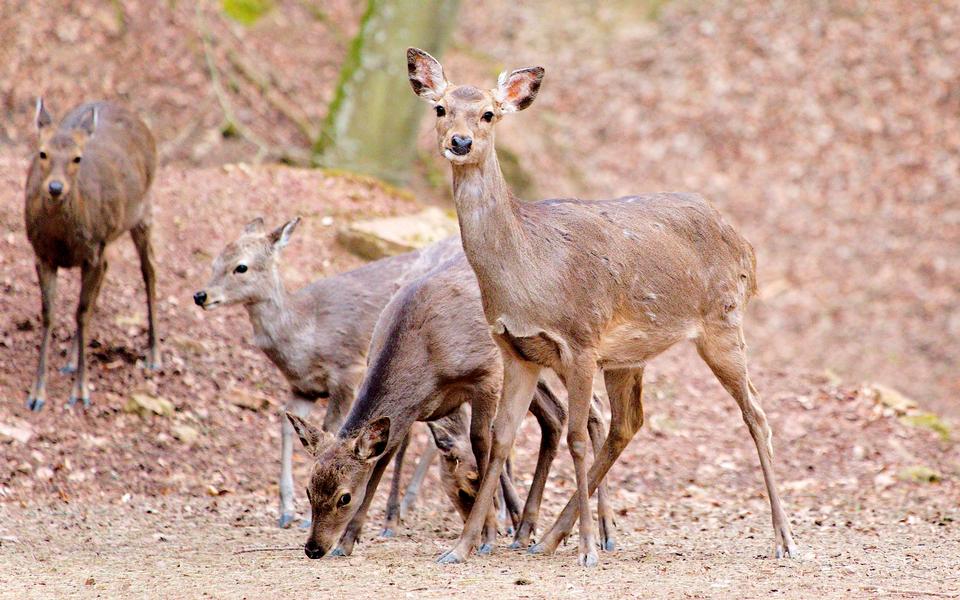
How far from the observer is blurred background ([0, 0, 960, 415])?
51.2ft

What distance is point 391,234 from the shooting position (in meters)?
12.5

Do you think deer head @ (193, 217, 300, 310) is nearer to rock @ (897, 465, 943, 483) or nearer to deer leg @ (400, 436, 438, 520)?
deer leg @ (400, 436, 438, 520)

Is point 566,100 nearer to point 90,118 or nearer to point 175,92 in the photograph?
point 175,92

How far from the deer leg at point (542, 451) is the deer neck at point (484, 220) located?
1.55 metres

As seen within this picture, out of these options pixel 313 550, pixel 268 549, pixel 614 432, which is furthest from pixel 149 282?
pixel 614 432

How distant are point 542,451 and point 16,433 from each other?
4.02 metres

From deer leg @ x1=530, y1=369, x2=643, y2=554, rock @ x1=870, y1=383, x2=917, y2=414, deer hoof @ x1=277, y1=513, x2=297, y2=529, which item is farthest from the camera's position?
rock @ x1=870, y1=383, x2=917, y2=414

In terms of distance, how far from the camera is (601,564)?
7.07 meters

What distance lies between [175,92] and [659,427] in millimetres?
8792

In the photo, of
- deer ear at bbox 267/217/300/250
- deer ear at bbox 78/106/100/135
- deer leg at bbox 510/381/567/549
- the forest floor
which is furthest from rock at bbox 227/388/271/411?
deer leg at bbox 510/381/567/549

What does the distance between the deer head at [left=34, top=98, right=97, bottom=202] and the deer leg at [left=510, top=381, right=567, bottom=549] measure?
4142 millimetres

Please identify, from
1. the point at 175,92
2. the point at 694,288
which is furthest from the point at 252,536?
the point at 175,92

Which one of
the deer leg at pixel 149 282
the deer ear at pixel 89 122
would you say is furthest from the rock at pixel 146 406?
the deer ear at pixel 89 122

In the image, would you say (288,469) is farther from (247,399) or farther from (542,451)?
(247,399)
